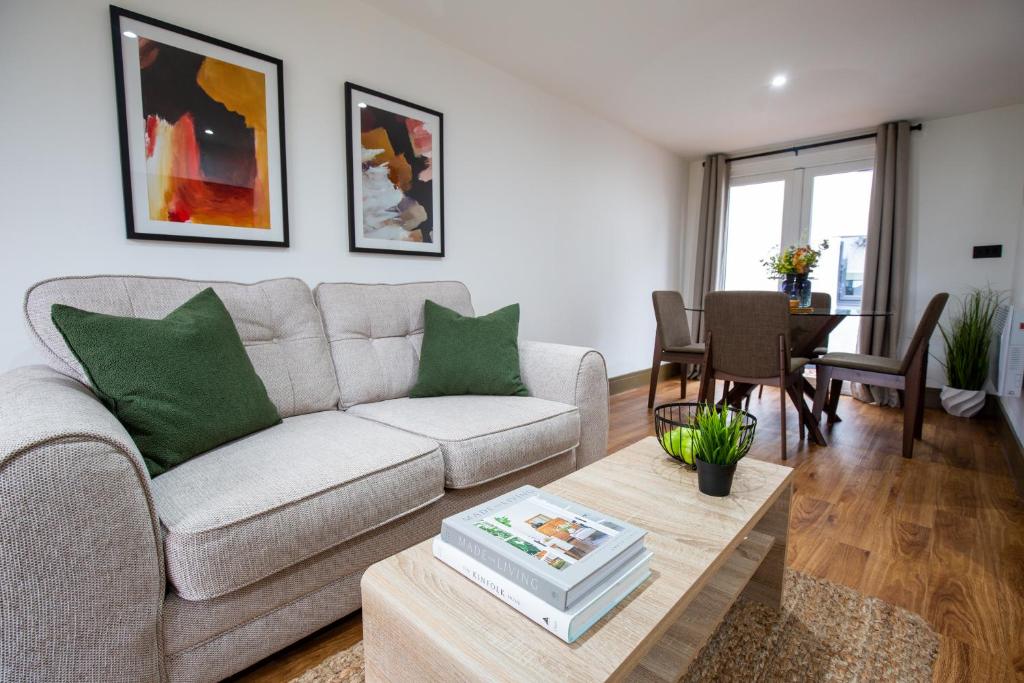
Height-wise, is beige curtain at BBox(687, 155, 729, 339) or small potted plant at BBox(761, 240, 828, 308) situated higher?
beige curtain at BBox(687, 155, 729, 339)

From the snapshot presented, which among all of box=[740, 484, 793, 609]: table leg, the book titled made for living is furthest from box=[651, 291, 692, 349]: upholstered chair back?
the book titled made for living

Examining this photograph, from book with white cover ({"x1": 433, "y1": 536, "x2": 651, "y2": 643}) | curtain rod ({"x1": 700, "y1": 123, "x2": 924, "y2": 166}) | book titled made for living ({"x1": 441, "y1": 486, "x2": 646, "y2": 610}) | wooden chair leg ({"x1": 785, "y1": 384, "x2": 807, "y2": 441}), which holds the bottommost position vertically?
wooden chair leg ({"x1": 785, "y1": 384, "x2": 807, "y2": 441})

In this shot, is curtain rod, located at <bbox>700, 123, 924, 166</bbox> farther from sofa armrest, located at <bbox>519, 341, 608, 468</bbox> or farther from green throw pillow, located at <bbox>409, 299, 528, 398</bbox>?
green throw pillow, located at <bbox>409, 299, 528, 398</bbox>

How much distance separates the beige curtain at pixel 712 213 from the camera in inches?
190

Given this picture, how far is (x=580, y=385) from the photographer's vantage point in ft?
6.40

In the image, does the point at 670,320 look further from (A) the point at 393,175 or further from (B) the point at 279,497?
(B) the point at 279,497

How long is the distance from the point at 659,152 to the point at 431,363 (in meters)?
3.73

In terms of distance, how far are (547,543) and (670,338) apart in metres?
3.13

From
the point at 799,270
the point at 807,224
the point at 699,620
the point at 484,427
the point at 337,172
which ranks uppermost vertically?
the point at 807,224

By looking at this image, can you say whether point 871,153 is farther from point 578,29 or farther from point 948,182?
point 578,29

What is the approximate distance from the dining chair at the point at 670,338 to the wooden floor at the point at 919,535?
61 centimetres

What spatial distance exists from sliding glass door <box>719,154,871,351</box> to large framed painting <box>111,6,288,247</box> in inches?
161

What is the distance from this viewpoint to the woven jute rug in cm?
116

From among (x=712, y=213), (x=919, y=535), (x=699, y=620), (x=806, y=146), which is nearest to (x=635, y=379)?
(x=712, y=213)
